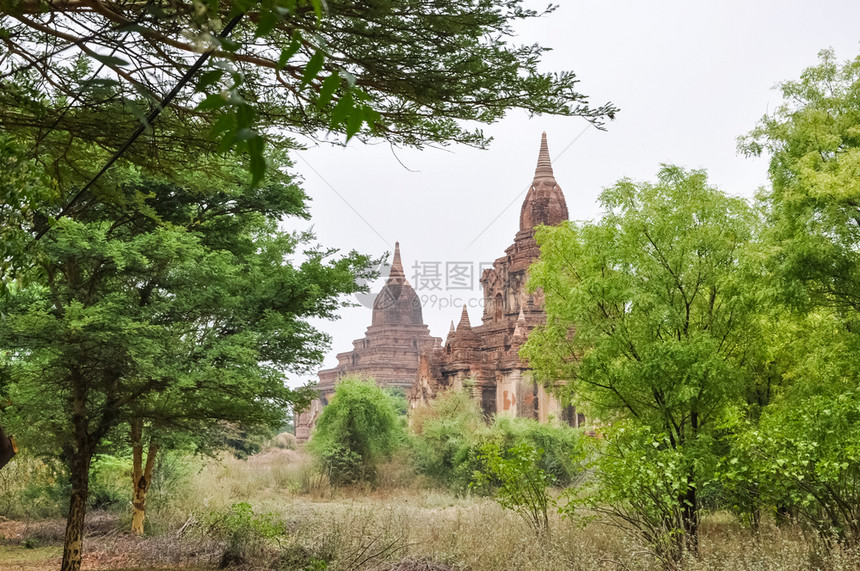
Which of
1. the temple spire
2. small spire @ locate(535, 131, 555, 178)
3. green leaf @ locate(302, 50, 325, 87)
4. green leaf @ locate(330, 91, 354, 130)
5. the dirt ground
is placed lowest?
the dirt ground

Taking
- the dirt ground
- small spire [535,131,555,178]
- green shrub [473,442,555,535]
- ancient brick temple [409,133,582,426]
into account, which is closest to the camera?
green shrub [473,442,555,535]

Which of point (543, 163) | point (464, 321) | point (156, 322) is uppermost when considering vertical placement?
point (543, 163)

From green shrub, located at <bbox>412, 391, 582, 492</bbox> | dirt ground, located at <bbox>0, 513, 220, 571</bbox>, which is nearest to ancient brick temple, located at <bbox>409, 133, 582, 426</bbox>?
green shrub, located at <bbox>412, 391, 582, 492</bbox>

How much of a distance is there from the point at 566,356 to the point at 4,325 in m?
9.56

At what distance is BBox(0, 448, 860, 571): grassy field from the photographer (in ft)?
29.0

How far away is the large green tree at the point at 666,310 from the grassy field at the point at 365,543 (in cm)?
100

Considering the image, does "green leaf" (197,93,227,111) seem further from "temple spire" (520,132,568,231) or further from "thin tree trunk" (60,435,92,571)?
"temple spire" (520,132,568,231)

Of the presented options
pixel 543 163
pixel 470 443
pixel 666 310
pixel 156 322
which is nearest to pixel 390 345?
pixel 543 163

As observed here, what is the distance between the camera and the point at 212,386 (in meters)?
10.6

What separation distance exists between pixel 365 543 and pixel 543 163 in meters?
31.6

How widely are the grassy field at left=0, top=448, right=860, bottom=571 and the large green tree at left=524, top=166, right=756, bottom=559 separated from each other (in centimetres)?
100

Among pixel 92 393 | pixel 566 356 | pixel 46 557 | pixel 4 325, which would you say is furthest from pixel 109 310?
pixel 566 356

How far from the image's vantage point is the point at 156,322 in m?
11.5

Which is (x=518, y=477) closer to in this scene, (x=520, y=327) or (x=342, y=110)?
(x=342, y=110)
